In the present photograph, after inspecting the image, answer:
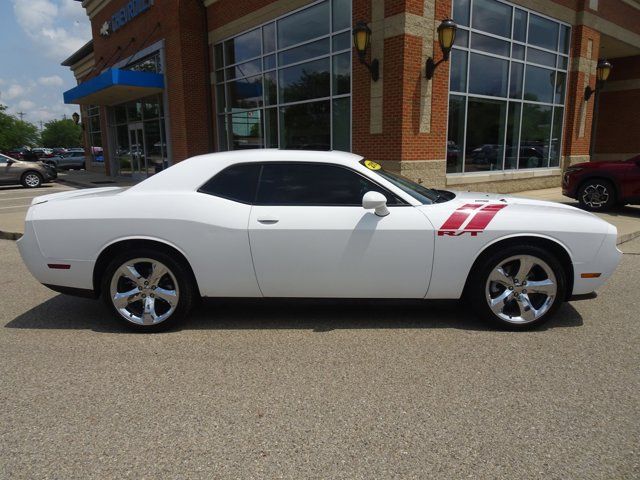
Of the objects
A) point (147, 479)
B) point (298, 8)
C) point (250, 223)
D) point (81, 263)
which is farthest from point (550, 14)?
point (147, 479)

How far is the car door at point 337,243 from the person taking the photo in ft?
12.3

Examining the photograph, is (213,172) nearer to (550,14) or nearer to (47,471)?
(47,471)

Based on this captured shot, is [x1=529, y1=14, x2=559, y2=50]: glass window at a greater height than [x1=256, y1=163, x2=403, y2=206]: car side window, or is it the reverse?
[x1=529, y1=14, x2=559, y2=50]: glass window

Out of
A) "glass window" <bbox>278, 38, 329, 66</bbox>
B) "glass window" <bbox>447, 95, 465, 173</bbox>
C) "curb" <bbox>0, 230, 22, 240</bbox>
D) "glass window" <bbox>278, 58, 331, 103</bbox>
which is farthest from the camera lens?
"glass window" <bbox>278, 58, 331, 103</bbox>

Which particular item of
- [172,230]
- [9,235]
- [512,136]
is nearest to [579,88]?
[512,136]

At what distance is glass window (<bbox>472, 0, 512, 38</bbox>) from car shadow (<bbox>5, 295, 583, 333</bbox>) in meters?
9.50

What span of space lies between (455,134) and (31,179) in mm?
16971

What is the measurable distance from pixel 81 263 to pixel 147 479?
7.69 feet

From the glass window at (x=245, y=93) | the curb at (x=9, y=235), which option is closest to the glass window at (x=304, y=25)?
the glass window at (x=245, y=93)

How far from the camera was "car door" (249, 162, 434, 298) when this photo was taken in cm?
374

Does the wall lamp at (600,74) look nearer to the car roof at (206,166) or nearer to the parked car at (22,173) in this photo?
the car roof at (206,166)

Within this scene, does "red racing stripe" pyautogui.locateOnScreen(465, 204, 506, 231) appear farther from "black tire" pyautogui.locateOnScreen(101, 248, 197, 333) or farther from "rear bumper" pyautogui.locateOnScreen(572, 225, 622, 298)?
"black tire" pyautogui.locateOnScreen(101, 248, 197, 333)

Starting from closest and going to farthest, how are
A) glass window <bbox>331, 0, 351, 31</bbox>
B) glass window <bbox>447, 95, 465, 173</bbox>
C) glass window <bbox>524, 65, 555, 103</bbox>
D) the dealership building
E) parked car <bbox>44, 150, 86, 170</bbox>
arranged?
the dealership building → glass window <bbox>331, 0, 351, 31</bbox> → glass window <bbox>447, 95, 465, 173</bbox> → glass window <bbox>524, 65, 555, 103</bbox> → parked car <bbox>44, 150, 86, 170</bbox>

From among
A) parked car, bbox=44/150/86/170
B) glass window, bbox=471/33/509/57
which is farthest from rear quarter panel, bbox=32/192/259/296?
parked car, bbox=44/150/86/170
